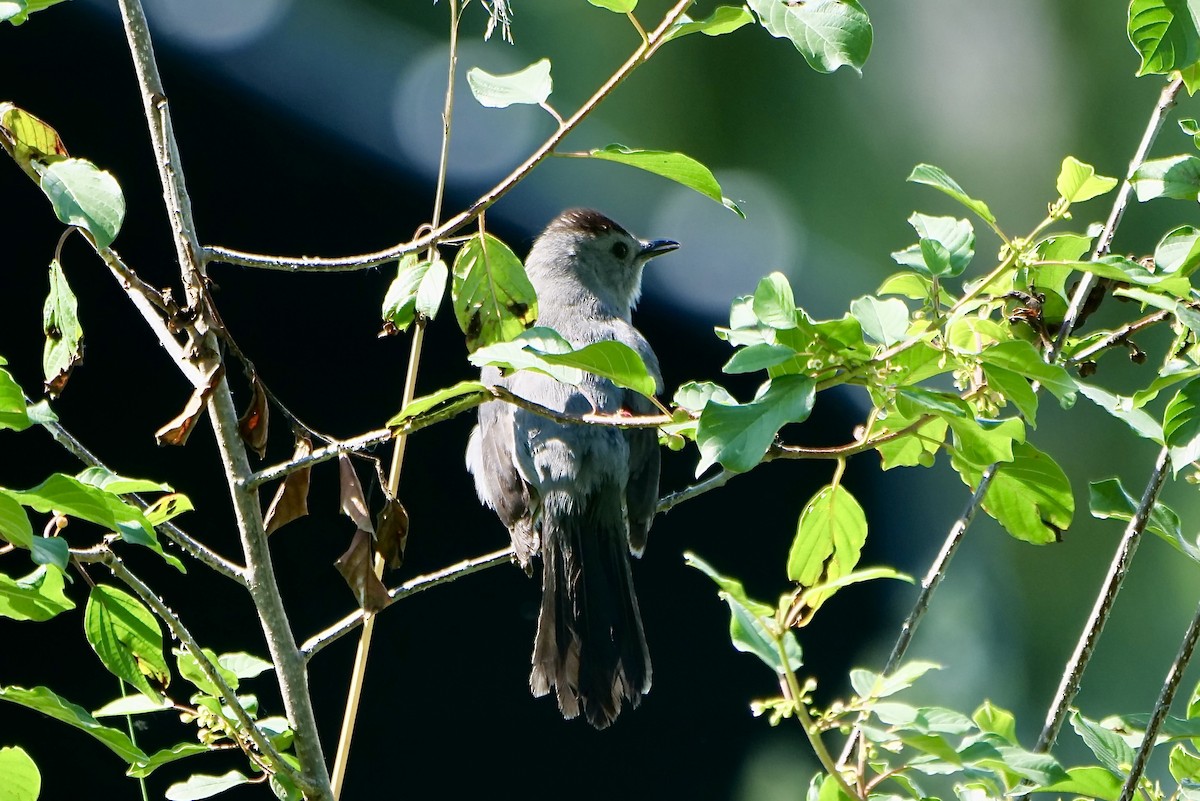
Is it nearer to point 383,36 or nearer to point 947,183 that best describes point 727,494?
point 383,36

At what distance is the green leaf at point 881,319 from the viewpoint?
1108 millimetres

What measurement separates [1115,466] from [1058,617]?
0.68 m

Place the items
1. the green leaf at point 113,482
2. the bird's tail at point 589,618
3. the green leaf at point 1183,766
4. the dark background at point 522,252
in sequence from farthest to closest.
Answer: the dark background at point 522,252 < the bird's tail at point 589,618 < the green leaf at point 1183,766 < the green leaf at point 113,482

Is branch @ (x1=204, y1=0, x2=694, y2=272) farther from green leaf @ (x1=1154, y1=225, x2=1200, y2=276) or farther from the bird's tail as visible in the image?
the bird's tail

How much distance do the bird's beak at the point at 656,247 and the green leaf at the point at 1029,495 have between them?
2.57 m

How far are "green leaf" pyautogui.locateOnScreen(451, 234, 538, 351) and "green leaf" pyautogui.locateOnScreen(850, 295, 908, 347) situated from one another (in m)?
0.58

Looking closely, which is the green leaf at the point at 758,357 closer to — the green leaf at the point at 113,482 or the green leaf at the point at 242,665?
the green leaf at the point at 113,482

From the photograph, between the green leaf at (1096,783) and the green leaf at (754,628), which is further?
the green leaf at (1096,783)

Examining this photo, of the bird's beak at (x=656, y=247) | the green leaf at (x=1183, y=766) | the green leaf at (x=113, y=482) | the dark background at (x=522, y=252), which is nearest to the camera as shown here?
the green leaf at (x=113, y=482)

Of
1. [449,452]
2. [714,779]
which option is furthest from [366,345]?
[714,779]

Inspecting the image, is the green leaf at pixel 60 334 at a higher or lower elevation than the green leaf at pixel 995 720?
higher

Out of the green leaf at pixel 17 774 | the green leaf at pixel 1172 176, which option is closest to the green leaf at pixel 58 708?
the green leaf at pixel 17 774

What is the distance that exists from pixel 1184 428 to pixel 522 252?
3239mm

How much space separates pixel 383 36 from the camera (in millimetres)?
3988
